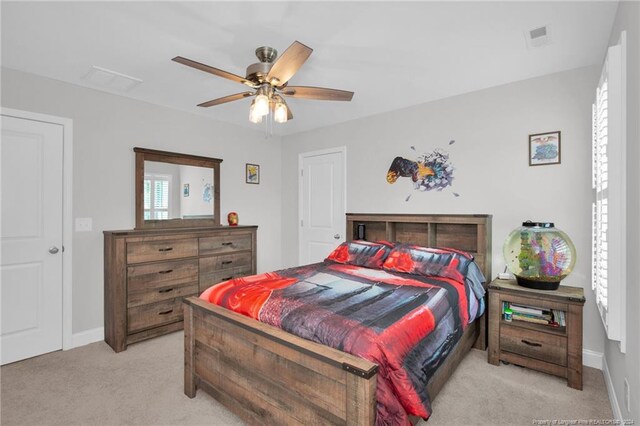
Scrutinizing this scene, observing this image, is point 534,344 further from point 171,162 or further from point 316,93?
point 171,162

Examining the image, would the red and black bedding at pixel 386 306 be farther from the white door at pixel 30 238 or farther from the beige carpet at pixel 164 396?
the white door at pixel 30 238

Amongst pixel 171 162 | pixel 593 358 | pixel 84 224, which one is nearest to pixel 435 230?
pixel 593 358

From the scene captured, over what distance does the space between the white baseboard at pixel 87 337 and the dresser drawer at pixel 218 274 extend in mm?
1024

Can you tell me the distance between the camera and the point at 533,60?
2635 mm

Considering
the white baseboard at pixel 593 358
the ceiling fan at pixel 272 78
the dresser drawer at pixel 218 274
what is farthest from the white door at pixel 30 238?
the white baseboard at pixel 593 358

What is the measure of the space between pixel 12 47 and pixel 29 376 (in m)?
2.57

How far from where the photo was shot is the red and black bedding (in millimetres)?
1491

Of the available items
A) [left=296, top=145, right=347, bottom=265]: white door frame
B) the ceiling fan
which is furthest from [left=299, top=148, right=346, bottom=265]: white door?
the ceiling fan

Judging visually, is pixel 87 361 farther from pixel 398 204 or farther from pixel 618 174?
pixel 618 174

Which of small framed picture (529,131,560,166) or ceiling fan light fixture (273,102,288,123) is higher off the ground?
ceiling fan light fixture (273,102,288,123)

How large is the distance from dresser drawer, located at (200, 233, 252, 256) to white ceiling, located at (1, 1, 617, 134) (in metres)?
1.67

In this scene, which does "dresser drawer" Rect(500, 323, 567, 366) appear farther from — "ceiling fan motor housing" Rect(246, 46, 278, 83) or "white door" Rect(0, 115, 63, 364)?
"white door" Rect(0, 115, 63, 364)

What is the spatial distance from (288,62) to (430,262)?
2.03 meters

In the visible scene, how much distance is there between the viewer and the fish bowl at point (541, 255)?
2.57 meters
